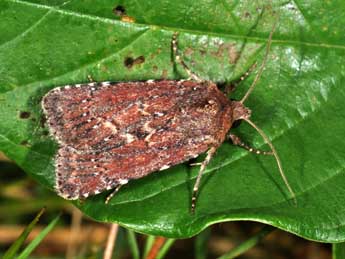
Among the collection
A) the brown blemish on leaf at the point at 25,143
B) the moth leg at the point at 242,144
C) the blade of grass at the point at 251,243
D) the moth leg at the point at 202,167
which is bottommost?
the blade of grass at the point at 251,243

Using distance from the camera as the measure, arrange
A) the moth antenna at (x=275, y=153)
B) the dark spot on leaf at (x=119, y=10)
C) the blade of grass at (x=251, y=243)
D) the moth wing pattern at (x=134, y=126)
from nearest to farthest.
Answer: the moth antenna at (x=275, y=153)
the dark spot on leaf at (x=119, y=10)
the moth wing pattern at (x=134, y=126)
the blade of grass at (x=251, y=243)

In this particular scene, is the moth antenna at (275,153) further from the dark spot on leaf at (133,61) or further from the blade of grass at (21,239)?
the blade of grass at (21,239)

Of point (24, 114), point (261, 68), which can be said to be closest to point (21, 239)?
point (24, 114)

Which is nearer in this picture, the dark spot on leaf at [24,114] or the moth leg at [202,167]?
the moth leg at [202,167]

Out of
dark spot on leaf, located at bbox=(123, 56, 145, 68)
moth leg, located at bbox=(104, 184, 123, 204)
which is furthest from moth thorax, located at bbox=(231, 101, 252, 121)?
moth leg, located at bbox=(104, 184, 123, 204)

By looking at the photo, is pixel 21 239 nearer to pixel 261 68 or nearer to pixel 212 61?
pixel 212 61

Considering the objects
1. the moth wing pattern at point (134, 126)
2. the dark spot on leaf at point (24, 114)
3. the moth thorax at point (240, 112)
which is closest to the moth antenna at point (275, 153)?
the moth thorax at point (240, 112)

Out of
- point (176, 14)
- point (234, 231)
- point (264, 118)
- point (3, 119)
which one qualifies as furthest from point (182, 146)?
point (234, 231)
